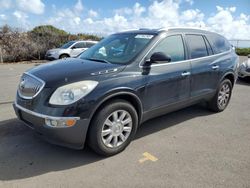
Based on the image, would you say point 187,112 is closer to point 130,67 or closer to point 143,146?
point 143,146

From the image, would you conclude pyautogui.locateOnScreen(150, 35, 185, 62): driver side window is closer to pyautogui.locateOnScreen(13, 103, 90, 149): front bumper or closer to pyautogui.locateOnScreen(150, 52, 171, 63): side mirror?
pyautogui.locateOnScreen(150, 52, 171, 63): side mirror

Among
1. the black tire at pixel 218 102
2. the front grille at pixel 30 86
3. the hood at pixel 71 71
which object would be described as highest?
the hood at pixel 71 71

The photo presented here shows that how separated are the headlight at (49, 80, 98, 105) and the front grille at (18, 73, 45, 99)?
0.27m

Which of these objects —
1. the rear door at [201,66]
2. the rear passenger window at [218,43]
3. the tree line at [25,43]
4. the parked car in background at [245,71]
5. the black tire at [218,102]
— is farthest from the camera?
the tree line at [25,43]

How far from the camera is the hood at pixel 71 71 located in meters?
3.25

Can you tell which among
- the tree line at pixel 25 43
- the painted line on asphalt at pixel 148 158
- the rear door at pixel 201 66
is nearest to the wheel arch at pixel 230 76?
the rear door at pixel 201 66

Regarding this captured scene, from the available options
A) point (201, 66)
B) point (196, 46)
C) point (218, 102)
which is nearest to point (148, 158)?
point (201, 66)

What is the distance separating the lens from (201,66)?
4715mm

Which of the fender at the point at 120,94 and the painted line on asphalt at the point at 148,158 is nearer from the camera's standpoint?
the fender at the point at 120,94

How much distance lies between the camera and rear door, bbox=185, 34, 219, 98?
459 cm

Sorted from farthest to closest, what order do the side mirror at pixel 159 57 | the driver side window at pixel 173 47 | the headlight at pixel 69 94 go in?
the driver side window at pixel 173 47 < the side mirror at pixel 159 57 < the headlight at pixel 69 94

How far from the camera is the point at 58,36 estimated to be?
20.1 m

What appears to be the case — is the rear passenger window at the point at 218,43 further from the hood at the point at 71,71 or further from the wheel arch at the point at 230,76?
the hood at the point at 71,71

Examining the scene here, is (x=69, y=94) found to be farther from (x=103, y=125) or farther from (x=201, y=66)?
(x=201, y=66)
